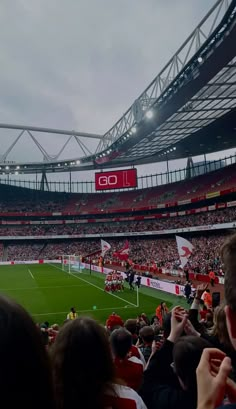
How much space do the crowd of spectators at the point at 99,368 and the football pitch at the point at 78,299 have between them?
15803 mm

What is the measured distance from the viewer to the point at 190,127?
4112 cm

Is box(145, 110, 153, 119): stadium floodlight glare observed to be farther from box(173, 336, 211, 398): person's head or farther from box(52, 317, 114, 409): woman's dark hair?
box(52, 317, 114, 409): woman's dark hair

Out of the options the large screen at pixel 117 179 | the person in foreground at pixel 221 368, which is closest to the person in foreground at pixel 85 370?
the person in foreground at pixel 221 368

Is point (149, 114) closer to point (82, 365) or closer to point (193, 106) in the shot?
point (193, 106)

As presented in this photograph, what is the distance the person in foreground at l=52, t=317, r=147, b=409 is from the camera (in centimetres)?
210

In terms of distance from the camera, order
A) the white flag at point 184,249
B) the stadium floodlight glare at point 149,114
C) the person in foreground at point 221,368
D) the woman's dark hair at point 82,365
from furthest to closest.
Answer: the stadium floodlight glare at point 149,114, the white flag at point 184,249, the woman's dark hair at point 82,365, the person in foreground at point 221,368

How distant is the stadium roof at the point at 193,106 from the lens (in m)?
21.9

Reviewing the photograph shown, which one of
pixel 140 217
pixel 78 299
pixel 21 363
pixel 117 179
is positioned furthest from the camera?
pixel 140 217

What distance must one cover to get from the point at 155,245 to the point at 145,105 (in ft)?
108

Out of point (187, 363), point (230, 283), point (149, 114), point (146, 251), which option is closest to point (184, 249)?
point (149, 114)

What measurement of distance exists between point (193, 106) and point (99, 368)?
32.0 metres

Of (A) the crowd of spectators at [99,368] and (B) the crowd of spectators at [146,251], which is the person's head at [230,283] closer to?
(A) the crowd of spectators at [99,368]

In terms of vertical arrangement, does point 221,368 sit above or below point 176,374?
above

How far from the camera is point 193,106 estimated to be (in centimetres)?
3167
